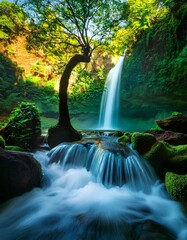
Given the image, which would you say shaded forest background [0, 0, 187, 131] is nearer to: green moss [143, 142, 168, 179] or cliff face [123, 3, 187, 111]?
cliff face [123, 3, 187, 111]

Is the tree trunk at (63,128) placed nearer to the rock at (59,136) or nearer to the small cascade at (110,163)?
the rock at (59,136)

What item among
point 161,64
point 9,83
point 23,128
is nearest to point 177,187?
point 23,128

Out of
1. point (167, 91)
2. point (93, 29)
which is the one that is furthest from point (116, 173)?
point (167, 91)

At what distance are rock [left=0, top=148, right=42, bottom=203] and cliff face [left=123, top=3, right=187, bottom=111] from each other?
33.8ft

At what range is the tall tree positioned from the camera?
6734 mm

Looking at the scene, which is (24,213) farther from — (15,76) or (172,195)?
(15,76)

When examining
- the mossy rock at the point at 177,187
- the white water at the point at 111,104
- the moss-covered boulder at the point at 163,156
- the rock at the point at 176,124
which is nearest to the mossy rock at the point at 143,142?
the moss-covered boulder at the point at 163,156

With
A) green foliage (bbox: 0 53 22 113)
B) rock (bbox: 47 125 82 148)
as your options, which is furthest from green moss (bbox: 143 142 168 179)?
green foliage (bbox: 0 53 22 113)

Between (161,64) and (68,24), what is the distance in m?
7.59

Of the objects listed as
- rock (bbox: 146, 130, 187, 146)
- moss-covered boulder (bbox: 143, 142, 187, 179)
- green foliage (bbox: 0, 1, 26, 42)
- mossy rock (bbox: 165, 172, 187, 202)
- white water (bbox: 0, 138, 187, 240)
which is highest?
green foliage (bbox: 0, 1, 26, 42)

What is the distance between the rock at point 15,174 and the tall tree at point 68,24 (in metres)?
2.84

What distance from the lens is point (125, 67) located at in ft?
51.9

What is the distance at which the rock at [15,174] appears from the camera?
3.39 metres

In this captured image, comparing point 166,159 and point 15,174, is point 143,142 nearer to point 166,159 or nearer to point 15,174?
point 166,159
